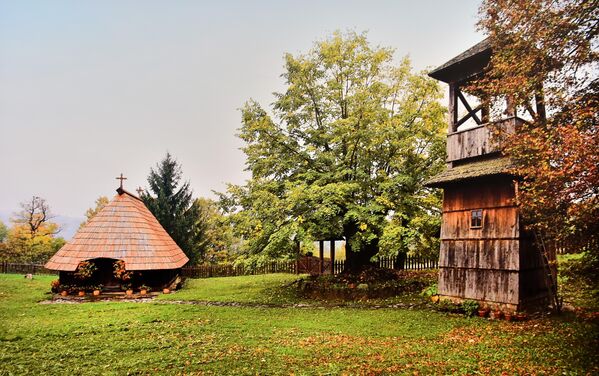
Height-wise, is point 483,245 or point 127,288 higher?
point 483,245

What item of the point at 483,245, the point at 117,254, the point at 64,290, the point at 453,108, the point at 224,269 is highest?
the point at 453,108

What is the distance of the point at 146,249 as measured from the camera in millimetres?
19188

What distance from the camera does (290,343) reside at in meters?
8.78

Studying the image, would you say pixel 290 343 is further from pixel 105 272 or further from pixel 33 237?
pixel 33 237

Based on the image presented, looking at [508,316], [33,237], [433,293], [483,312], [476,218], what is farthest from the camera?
[33,237]

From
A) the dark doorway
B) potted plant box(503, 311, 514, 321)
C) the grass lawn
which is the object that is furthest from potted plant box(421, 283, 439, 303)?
the dark doorway

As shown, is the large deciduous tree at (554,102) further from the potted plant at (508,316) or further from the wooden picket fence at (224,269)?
the wooden picket fence at (224,269)

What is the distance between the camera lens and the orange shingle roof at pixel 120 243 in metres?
18.2

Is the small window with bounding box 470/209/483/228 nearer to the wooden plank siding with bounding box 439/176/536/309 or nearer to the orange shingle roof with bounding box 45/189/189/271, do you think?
the wooden plank siding with bounding box 439/176/536/309

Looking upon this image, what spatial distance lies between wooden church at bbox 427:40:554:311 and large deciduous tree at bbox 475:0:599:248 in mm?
1794

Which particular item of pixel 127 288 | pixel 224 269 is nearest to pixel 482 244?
pixel 127 288

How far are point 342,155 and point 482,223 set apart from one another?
6866 millimetres

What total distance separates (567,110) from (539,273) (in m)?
6.24

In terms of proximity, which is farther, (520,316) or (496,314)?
(496,314)
